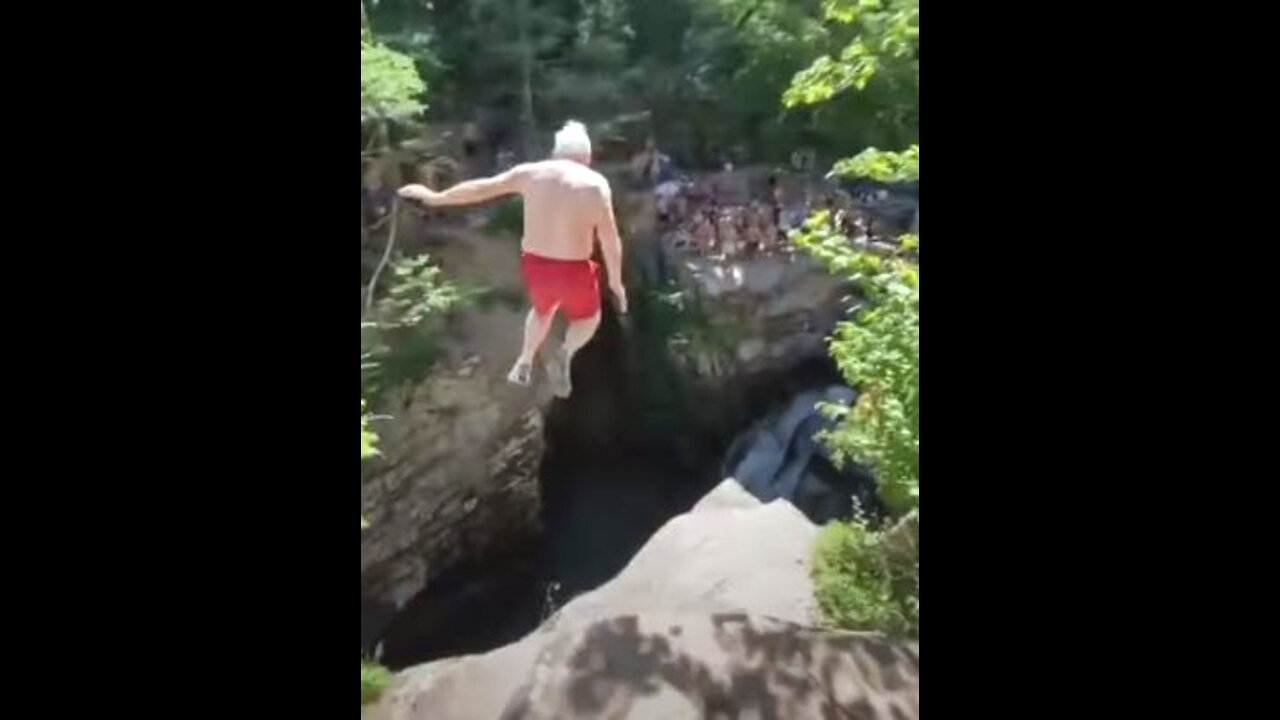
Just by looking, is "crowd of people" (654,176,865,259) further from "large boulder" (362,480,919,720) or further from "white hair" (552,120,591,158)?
"large boulder" (362,480,919,720)

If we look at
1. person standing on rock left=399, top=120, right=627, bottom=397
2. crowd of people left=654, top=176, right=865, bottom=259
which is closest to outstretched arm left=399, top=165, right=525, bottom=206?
person standing on rock left=399, top=120, right=627, bottom=397

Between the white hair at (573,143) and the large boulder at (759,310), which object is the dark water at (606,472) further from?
the white hair at (573,143)

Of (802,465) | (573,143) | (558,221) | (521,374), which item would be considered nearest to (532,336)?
(521,374)

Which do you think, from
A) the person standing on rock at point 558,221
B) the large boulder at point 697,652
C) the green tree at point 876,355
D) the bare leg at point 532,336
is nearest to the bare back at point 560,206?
the person standing on rock at point 558,221

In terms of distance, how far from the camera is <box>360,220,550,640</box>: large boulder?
1867mm

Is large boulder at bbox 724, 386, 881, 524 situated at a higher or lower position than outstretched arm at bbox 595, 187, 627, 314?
lower

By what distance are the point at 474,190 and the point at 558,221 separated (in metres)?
0.15

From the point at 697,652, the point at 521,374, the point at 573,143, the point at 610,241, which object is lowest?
the point at 697,652

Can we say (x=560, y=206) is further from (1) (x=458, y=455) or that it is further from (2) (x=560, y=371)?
(1) (x=458, y=455)

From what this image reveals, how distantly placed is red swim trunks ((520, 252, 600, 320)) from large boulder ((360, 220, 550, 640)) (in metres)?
0.03

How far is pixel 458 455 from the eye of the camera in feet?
6.28

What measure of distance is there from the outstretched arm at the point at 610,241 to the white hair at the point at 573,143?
0.25 ft
